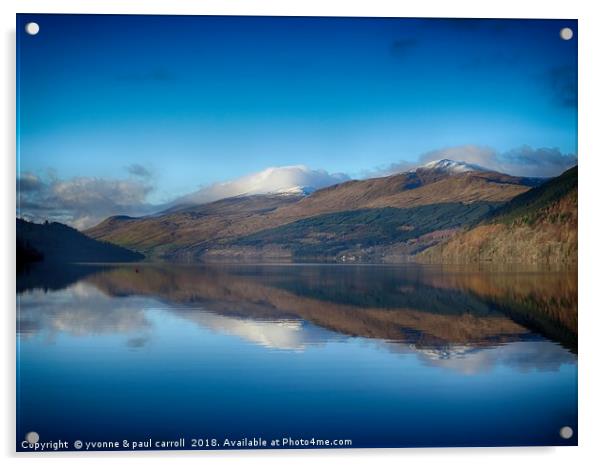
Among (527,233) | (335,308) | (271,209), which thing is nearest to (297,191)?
(271,209)

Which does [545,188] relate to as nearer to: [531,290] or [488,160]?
[488,160]

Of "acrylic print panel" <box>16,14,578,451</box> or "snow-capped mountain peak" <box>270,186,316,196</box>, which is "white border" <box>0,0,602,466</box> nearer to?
"acrylic print panel" <box>16,14,578,451</box>

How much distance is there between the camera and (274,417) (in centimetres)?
902

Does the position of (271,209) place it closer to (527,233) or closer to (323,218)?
(323,218)

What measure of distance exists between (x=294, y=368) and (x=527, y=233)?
13.4 m

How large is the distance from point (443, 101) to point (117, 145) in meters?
4.90

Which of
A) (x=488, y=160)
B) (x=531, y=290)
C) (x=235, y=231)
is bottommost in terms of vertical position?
(x=531, y=290)

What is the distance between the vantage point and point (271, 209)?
14078 millimetres

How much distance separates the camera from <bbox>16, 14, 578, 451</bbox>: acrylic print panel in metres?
9.24

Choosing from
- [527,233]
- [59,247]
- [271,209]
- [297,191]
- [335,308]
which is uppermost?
[297,191]

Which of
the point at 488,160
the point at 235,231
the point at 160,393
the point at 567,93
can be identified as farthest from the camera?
the point at 235,231

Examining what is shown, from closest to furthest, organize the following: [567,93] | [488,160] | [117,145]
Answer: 1. [567,93]
2. [117,145]
3. [488,160]

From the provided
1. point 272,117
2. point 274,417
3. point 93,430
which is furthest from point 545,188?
point 93,430

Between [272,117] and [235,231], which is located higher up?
[272,117]
